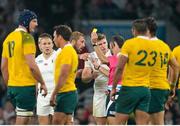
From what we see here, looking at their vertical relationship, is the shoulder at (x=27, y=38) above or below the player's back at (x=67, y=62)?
above

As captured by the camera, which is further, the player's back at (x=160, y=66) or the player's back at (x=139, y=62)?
the player's back at (x=160, y=66)

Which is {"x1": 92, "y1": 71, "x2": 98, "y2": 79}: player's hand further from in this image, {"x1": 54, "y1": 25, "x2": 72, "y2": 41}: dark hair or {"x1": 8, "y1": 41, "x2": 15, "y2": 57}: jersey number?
{"x1": 8, "y1": 41, "x2": 15, "y2": 57}: jersey number

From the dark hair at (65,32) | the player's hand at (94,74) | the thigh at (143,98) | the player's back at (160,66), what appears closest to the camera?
the thigh at (143,98)

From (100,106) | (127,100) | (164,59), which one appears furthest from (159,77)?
(100,106)

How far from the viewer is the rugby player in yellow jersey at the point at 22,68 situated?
15703 mm

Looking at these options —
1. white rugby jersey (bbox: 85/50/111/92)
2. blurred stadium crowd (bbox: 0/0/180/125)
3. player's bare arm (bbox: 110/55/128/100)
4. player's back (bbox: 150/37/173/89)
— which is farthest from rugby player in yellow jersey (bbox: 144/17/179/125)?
blurred stadium crowd (bbox: 0/0/180/125)

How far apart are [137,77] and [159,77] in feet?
2.22

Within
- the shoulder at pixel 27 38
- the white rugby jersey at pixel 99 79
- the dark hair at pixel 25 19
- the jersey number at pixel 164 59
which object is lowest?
the white rugby jersey at pixel 99 79

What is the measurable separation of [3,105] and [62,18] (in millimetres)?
3647

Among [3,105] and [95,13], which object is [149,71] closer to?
[3,105]

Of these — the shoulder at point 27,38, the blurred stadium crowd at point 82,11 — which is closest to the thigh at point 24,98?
the shoulder at point 27,38

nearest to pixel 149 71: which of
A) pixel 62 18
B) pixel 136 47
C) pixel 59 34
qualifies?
pixel 136 47

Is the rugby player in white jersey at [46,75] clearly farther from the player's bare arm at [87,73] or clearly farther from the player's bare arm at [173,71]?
the player's bare arm at [173,71]

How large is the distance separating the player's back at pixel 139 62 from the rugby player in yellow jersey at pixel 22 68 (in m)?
1.45
